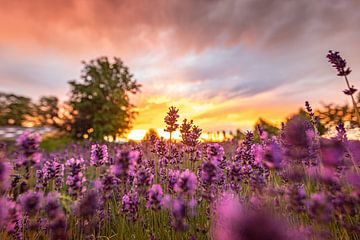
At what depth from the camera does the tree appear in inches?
1398

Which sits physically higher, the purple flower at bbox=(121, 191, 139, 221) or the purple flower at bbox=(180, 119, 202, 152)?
the purple flower at bbox=(180, 119, 202, 152)

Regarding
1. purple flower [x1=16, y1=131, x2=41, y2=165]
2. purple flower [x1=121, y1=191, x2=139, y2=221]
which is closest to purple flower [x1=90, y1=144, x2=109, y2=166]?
purple flower [x1=121, y1=191, x2=139, y2=221]

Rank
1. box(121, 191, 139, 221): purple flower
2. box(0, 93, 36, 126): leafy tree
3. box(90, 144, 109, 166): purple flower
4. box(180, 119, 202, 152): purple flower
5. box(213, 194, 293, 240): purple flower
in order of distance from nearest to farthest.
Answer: box(213, 194, 293, 240): purple flower → box(121, 191, 139, 221): purple flower → box(90, 144, 109, 166): purple flower → box(180, 119, 202, 152): purple flower → box(0, 93, 36, 126): leafy tree

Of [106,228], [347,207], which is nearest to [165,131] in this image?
[106,228]

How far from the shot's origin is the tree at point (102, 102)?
35500 mm

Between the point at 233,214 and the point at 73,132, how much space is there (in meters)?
38.2

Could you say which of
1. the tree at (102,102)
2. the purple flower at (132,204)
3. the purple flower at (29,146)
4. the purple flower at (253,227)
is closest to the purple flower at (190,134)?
the purple flower at (132,204)

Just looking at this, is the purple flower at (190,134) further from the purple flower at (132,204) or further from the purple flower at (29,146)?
the purple flower at (29,146)

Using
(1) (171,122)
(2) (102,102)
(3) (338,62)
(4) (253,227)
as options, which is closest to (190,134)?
(1) (171,122)

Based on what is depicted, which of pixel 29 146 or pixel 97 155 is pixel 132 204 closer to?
pixel 97 155

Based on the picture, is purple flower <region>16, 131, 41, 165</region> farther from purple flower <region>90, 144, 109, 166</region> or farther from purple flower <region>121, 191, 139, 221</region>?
purple flower <region>121, 191, 139, 221</region>

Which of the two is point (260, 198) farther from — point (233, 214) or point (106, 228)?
point (106, 228)

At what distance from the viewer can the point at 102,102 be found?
36.8m

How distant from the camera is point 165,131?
5.20m
